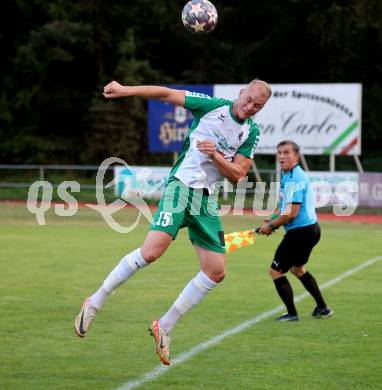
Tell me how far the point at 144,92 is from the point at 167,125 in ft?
77.9

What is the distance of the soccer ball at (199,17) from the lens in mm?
8641

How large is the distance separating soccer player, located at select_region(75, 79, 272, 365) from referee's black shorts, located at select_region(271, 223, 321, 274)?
9.36 feet

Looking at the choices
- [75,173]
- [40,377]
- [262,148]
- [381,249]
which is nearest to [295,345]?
[40,377]

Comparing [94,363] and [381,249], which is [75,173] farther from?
[94,363]

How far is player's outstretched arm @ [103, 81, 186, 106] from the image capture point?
7.04 meters

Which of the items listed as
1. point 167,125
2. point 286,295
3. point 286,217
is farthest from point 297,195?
point 167,125

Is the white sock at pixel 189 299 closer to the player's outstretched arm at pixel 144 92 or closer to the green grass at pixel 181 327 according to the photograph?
the green grass at pixel 181 327

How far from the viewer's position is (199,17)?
8656mm

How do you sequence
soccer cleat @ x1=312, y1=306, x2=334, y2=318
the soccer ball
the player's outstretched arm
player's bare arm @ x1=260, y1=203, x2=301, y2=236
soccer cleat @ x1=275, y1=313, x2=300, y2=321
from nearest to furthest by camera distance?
the player's outstretched arm
the soccer ball
soccer cleat @ x1=275, y1=313, x2=300, y2=321
player's bare arm @ x1=260, y1=203, x2=301, y2=236
soccer cleat @ x1=312, y1=306, x2=334, y2=318

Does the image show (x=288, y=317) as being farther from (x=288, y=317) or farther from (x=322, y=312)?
(x=322, y=312)

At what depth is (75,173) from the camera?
36.1 meters

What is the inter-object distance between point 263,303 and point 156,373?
13.3 ft

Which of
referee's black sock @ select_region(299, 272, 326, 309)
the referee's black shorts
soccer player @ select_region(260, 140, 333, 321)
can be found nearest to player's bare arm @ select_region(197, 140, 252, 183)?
soccer player @ select_region(260, 140, 333, 321)

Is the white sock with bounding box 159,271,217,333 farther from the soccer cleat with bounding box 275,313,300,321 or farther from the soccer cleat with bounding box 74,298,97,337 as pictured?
the soccer cleat with bounding box 275,313,300,321
